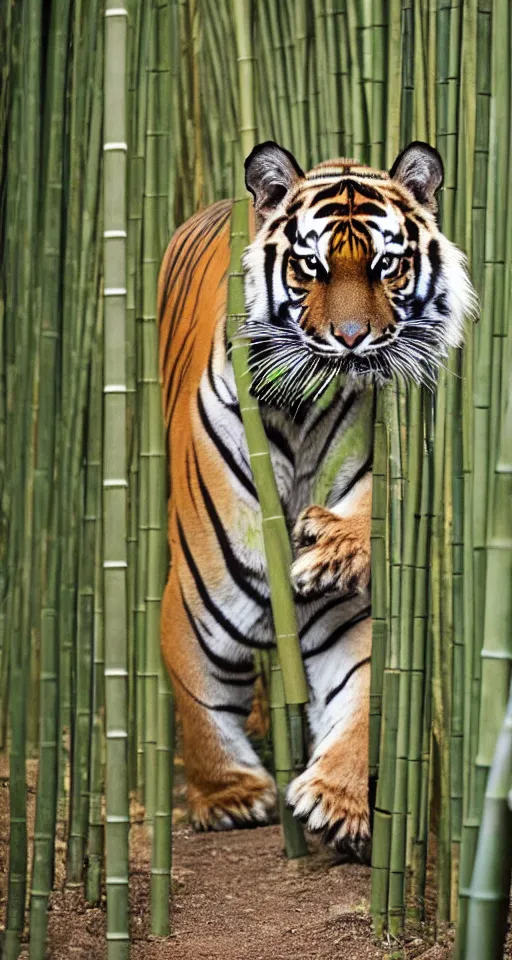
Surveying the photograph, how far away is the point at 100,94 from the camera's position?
192 cm

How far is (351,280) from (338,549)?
1.37 ft

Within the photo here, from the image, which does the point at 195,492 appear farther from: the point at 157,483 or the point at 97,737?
the point at 97,737

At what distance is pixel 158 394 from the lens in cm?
168

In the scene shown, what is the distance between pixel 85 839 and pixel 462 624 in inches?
28.3

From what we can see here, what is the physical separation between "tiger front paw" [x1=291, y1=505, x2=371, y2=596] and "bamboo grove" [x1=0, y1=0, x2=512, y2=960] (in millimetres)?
44

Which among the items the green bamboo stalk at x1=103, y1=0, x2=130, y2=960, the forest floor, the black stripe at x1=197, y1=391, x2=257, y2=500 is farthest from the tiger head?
the forest floor

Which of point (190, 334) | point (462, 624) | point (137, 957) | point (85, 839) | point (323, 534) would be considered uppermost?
point (190, 334)

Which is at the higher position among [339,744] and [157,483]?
[157,483]

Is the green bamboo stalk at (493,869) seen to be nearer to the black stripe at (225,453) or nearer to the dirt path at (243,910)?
the dirt path at (243,910)

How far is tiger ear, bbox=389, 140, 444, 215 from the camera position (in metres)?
1.75

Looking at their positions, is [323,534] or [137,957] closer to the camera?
[137,957]

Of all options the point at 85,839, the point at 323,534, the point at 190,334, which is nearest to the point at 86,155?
the point at 190,334

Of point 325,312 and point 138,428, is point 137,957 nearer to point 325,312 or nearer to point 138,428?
point 138,428

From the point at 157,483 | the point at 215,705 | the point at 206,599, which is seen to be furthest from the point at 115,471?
the point at 215,705
